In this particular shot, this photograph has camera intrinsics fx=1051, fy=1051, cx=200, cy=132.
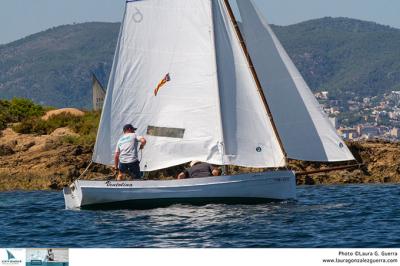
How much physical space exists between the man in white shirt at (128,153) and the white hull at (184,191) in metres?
0.68

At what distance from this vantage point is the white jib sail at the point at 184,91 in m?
30.8

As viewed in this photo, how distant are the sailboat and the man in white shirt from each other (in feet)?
2.26

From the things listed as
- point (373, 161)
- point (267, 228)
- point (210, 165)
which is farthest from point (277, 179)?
point (373, 161)

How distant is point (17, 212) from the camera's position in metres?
30.0

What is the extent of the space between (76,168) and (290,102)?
13308mm

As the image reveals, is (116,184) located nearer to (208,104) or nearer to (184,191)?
(184,191)

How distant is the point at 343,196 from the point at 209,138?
508 cm

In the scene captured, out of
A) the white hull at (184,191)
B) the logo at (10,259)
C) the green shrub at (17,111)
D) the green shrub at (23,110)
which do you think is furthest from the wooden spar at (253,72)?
the green shrub at (23,110)

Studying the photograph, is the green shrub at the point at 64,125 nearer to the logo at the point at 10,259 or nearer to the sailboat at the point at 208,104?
the sailboat at the point at 208,104

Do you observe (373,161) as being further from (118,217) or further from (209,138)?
(118,217)

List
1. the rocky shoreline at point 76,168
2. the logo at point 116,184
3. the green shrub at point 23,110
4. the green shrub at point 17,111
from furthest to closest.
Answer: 1. the green shrub at point 23,110
2. the green shrub at point 17,111
3. the rocky shoreline at point 76,168
4. the logo at point 116,184

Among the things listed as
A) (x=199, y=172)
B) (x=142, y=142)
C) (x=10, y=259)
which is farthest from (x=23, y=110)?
(x=10, y=259)

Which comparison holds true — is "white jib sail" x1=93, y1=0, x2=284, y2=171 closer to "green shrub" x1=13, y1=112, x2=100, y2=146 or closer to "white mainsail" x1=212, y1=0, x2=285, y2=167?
"white mainsail" x1=212, y1=0, x2=285, y2=167

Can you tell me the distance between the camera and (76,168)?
4112cm
